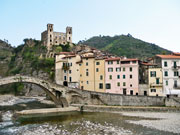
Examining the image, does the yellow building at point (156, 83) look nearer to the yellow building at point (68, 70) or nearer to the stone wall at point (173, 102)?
the stone wall at point (173, 102)

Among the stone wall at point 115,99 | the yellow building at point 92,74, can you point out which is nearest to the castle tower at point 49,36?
the yellow building at point 92,74

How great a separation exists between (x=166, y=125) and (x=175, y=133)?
3959 mm

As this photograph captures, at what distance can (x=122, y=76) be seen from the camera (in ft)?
153

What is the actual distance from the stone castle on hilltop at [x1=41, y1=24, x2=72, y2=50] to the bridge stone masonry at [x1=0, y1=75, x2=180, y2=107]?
162 feet

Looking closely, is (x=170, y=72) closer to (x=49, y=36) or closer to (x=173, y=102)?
(x=173, y=102)

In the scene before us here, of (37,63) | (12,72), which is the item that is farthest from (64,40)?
(12,72)

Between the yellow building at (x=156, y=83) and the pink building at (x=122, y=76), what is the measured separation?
3287 mm

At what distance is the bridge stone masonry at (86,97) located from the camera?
1561 inches

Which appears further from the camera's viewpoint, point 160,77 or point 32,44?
point 32,44

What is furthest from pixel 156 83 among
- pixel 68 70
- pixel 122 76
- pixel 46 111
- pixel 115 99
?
pixel 46 111

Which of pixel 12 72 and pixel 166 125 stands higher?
pixel 12 72

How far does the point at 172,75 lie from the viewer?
1722 inches

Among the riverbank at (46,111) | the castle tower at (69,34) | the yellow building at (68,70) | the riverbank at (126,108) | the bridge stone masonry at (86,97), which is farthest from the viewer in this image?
the castle tower at (69,34)

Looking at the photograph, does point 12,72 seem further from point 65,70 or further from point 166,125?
point 166,125
